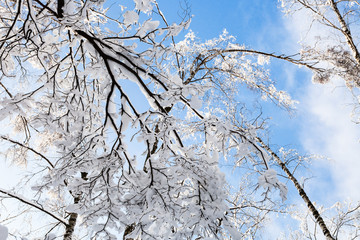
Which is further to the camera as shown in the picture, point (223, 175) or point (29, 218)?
point (29, 218)

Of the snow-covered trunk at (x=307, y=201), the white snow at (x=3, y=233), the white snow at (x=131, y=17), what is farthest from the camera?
the snow-covered trunk at (x=307, y=201)

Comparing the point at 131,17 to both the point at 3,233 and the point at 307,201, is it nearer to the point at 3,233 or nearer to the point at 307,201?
the point at 3,233

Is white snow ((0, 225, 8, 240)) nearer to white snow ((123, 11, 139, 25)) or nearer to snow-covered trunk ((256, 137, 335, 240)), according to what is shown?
white snow ((123, 11, 139, 25))

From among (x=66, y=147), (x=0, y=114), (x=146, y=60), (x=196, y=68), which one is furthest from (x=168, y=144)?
(x=196, y=68)

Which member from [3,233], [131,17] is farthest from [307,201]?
[3,233]

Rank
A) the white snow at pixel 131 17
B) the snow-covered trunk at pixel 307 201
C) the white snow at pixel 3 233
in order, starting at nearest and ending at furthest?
the white snow at pixel 3 233 < the white snow at pixel 131 17 < the snow-covered trunk at pixel 307 201

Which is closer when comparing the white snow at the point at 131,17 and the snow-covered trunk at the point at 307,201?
the white snow at the point at 131,17

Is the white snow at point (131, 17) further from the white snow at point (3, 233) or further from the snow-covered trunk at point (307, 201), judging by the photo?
the snow-covered trunk at point (307, 201)

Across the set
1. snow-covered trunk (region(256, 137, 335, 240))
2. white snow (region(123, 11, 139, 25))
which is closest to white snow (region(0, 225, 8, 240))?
white snow (region(123, 11, 139, 25))

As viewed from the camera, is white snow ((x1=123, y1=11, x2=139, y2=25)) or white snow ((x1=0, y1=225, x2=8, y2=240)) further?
white snow ((x1=123, y1=11, x2=139, y2=25))

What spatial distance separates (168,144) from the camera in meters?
2.52

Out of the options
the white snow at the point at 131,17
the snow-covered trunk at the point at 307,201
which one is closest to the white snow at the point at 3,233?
the white snow at the point at 131,17

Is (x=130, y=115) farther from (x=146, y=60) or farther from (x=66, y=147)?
(x=66, y=147)

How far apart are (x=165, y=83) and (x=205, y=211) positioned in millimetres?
1249
